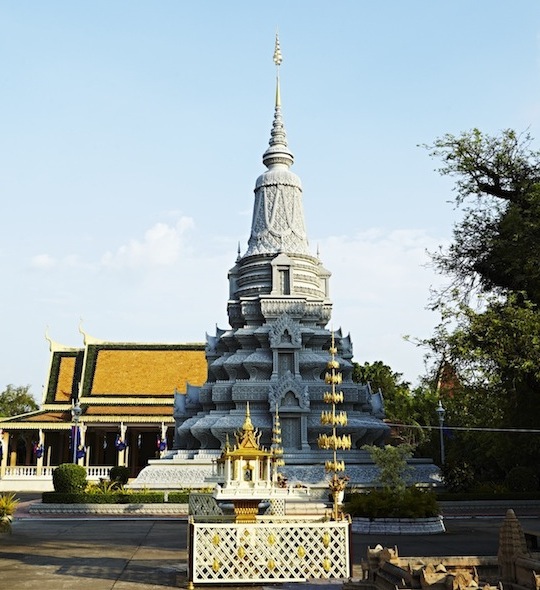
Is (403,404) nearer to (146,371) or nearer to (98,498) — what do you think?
(146,371)

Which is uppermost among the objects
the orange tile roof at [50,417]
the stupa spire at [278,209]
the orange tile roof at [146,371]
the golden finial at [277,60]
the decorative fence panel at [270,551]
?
the golden finial at [277,60]

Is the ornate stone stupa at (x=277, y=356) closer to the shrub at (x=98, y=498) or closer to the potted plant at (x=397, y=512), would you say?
the shrub at (x=98, y=498)

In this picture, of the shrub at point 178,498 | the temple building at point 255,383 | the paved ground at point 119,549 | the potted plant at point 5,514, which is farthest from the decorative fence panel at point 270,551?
the shrub at point 178,498

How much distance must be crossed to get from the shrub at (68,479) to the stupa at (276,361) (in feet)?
8.64

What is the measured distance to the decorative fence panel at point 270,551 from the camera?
1062 centimetres

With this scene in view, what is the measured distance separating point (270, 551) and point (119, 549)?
5.03m

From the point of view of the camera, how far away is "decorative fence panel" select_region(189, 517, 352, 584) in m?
10.6

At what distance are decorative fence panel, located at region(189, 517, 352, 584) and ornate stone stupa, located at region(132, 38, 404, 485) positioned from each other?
1664 centimetres

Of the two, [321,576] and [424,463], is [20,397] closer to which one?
[424,463]

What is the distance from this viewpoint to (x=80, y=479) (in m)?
25.7

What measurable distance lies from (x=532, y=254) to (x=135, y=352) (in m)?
34.1

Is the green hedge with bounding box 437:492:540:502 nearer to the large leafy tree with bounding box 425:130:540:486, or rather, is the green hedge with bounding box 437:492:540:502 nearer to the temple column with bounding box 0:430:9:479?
the large leafy tree with bounding box 425:130:540:486

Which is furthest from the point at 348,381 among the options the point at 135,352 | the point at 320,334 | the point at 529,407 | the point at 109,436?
the point at 109,436

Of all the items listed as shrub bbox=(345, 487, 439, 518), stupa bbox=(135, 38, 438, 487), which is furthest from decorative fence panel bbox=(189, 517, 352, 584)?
stupa bbox=(135, 38, 438, 487)
